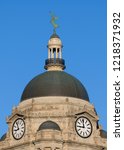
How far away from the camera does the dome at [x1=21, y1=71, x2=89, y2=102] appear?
10162 cm

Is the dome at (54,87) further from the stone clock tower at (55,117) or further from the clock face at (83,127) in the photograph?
the clock face at (83,127)

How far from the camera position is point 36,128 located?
9875 cm

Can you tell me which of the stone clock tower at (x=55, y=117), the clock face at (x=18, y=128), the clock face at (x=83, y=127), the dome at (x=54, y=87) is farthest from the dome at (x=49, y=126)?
the dome at (x=54, y=87)

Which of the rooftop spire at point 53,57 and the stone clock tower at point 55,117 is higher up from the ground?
the rooftop spire at point 53,57

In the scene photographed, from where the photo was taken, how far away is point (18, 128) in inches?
3959

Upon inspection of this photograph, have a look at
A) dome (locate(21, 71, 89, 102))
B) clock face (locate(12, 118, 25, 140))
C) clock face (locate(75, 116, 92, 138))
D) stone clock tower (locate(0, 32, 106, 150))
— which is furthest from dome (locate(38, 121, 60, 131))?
dome (locate(21, 71, 89, 102))

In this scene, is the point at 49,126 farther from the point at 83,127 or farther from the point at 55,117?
the point at 83,127

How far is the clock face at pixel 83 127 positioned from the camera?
99000mm

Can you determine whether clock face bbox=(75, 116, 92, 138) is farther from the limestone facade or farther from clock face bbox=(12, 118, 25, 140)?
clock face bbox=(12, 118, 25, 140)

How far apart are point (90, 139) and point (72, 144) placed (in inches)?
147

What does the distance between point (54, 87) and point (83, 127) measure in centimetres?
727

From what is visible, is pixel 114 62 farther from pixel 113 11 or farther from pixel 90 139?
pixel 90 139

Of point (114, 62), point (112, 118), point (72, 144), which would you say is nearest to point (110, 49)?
point (114, 62)

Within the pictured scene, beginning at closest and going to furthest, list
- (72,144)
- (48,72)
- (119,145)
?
(119,145)
(72,144)
(48,72)
